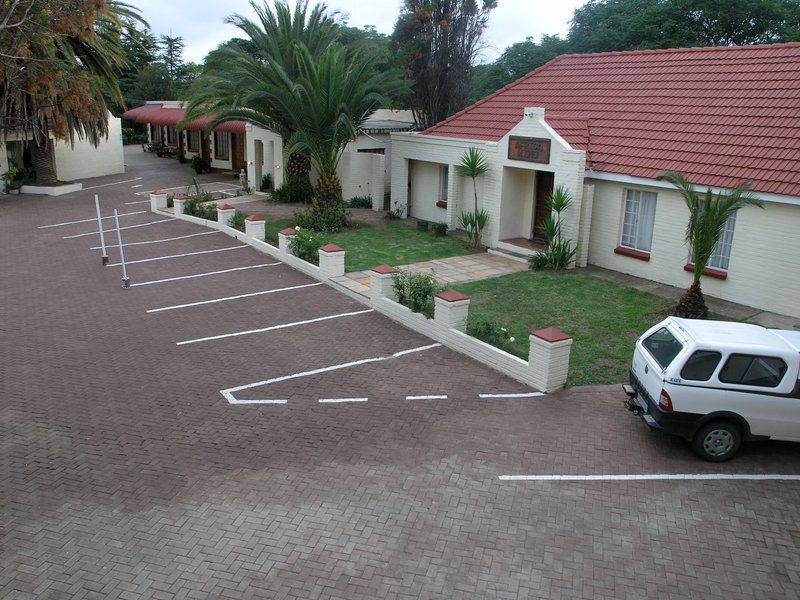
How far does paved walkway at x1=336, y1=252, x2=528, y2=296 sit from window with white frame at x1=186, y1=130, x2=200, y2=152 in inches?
1049

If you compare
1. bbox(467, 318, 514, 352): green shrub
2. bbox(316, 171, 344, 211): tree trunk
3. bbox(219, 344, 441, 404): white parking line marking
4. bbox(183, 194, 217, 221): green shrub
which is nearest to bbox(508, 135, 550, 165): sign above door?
bbox(316, 171, 344, 211): tree trunk

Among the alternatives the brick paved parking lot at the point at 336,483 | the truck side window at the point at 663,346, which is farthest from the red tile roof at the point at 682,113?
the brick paved parking lot at the point at 336,483

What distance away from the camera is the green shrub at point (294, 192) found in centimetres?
2772

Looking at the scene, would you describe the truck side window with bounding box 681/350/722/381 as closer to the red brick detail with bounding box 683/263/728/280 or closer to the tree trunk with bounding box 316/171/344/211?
the red brick detail with bounding box 683/263/728/280

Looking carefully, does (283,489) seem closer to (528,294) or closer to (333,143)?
(528,294)

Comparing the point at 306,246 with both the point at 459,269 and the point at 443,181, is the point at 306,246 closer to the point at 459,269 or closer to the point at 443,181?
the point at 459,269

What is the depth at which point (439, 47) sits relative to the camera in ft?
97.3

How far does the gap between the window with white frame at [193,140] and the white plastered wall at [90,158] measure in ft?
14.6

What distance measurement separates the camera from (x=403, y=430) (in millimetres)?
9953

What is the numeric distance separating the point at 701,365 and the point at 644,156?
9.52m

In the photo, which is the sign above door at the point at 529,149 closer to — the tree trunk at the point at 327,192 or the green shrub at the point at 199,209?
the tree trunk at the point at 327,192

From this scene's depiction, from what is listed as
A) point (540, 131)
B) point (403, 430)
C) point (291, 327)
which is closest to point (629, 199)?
point (540, 131)

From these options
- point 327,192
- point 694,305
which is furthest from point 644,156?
point 327,192

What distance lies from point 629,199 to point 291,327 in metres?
9.12
